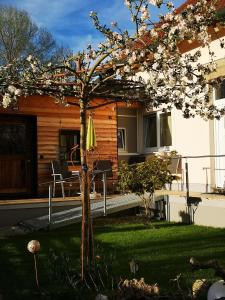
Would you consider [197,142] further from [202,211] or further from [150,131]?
[150,131]

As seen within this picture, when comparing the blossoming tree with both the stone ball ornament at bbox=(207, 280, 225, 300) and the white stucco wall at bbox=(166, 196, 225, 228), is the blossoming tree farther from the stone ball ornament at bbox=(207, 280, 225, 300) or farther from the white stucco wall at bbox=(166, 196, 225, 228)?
the white stucco wall at bbox=(166, 196, 225, 228)

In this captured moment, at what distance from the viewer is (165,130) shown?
14.9 m

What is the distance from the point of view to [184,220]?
36.7ft

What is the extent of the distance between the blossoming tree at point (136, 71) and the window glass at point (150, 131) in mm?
9456

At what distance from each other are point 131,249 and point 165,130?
715 centimetres

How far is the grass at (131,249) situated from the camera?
20.8 feet

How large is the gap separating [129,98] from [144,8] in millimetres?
1431

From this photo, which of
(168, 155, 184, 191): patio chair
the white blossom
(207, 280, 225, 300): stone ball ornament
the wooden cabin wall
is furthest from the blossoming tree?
the wooden cabin wall

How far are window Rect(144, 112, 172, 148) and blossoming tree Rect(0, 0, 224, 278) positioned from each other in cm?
839

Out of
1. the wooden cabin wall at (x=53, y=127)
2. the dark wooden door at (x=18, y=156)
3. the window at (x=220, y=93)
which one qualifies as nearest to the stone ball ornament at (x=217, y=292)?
the window at (x=220, y=93)

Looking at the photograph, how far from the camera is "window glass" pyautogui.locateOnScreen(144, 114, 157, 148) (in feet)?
52.2

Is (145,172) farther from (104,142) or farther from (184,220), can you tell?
(104,142)

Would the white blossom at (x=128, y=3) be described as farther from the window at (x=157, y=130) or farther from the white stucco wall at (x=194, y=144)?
the window at (x=157, y=130)

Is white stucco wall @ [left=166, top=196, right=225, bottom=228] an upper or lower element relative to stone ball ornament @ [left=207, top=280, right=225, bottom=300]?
lower
